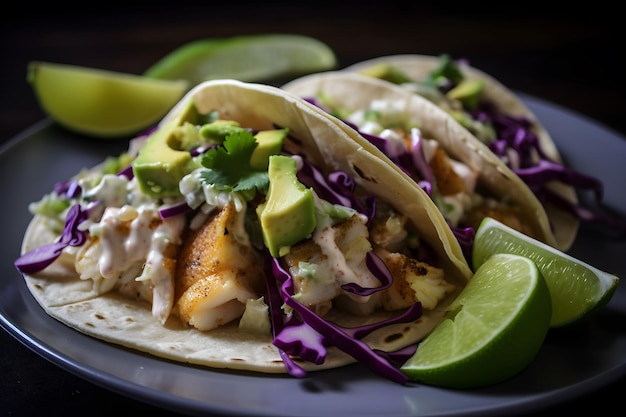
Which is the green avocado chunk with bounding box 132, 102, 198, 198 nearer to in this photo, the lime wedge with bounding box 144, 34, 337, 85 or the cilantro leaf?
the cilantro leaf

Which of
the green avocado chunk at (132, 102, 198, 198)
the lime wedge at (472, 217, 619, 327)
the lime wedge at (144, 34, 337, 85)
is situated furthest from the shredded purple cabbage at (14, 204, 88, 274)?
the lime wedge at (144, 34, 337, 85)

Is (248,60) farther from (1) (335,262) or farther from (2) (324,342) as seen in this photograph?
(2) (324,342)

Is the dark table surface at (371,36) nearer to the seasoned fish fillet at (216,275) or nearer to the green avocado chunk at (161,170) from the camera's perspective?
the green avocado chunk at (161,170)

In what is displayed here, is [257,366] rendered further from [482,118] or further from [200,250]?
[482,118]

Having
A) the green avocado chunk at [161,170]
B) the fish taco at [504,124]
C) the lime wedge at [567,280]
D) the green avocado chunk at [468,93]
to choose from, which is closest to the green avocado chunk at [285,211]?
the green avocado chunk at [161,170]

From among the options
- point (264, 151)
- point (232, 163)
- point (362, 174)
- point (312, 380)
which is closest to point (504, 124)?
point (362, 174)
